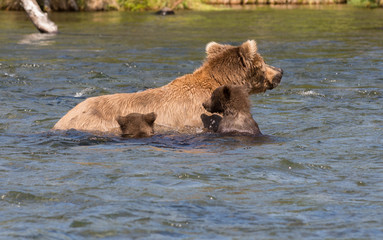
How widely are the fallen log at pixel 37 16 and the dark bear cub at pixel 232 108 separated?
53.1 ft

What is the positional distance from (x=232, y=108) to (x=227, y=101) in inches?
4.1

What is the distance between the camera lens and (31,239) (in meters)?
4.89

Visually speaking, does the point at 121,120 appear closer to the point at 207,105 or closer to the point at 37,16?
the point at 207,105

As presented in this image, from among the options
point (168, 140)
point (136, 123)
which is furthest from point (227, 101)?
point (136, 123)

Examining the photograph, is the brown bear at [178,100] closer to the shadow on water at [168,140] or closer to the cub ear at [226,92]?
the shadow on water at [168,140]

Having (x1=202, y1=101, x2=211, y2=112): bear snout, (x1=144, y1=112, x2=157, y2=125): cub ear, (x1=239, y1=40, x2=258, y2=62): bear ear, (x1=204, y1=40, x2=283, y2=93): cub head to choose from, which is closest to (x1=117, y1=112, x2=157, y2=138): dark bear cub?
(x1=144, y1=112, x2=157, y2=125): cub ear

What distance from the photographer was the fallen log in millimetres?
23047

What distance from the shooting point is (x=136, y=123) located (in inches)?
319

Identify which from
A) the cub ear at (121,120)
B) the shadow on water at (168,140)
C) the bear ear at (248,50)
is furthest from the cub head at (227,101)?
the cub ear at (121,120)

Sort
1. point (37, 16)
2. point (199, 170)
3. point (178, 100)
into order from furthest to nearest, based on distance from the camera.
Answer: point (37, 16) → point (178, 100) → point (199, 170)

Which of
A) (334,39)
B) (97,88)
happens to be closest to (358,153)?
(97,88)

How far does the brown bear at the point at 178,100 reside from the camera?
834cm

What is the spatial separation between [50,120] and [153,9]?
3521 cm

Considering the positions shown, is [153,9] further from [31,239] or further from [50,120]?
[31,239]
